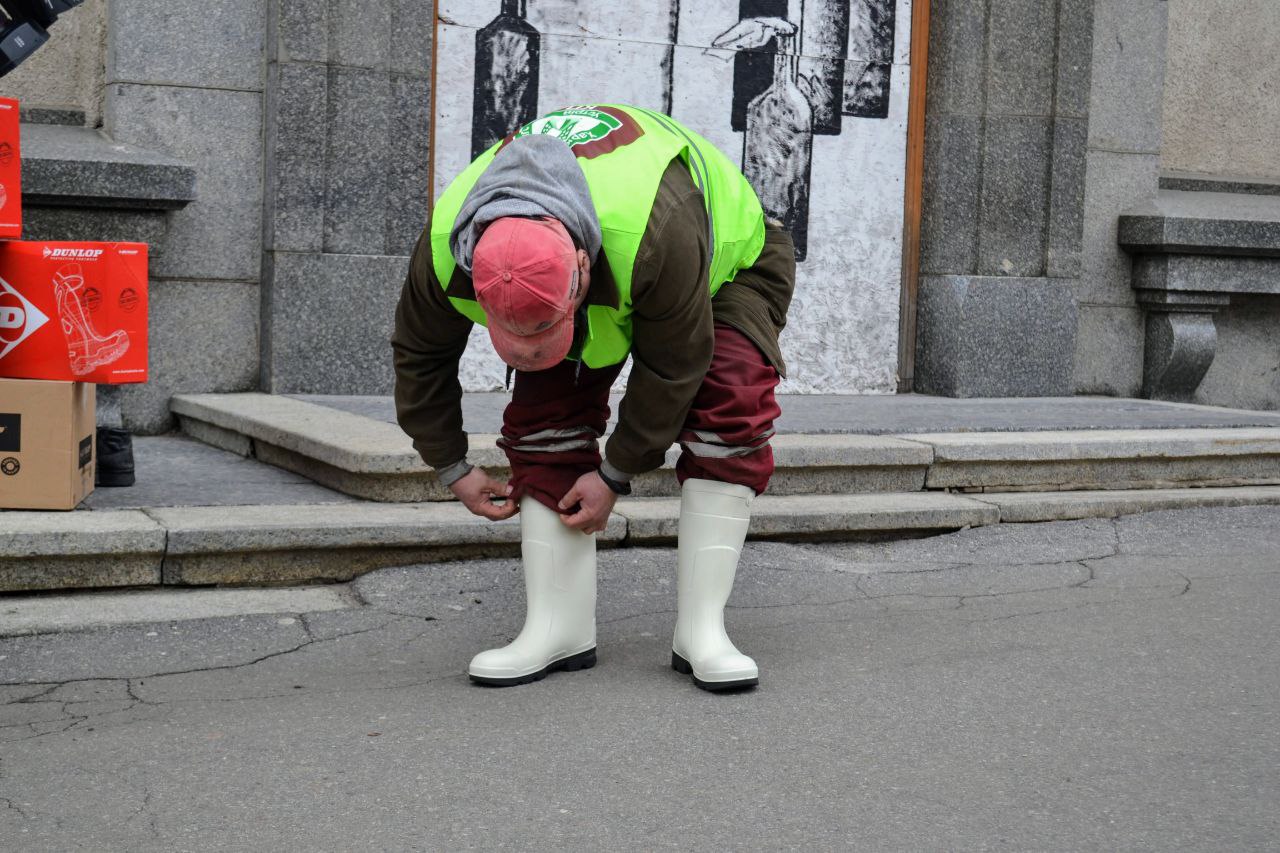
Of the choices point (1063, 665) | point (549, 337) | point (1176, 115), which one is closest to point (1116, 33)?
point (1176, 115)

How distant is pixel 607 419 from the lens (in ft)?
10.6

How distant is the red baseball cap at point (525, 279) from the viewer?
260 centimetres

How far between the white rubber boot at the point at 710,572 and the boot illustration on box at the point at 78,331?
6.20 feet

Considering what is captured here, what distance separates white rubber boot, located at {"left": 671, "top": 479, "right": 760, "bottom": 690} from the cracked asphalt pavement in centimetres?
7

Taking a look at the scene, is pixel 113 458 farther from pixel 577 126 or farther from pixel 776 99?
pixel 776 99

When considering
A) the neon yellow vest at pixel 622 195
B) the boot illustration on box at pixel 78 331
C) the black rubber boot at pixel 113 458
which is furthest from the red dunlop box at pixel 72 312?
the neon yellow vest at pixel 622 195

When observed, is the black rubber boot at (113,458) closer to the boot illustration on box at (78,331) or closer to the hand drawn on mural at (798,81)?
the boot illustration on box at (78,331)

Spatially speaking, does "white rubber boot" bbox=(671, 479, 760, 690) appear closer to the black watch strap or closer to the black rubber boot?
the black watch strap

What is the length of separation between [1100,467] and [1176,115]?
3.23 metres

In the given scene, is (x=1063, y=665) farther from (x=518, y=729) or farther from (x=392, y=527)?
(x=392, y=527)

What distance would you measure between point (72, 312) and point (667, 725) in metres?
2.24

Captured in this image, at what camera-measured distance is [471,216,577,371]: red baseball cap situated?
2598 millimetres

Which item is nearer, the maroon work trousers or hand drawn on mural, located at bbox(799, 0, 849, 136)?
the maroon work trousers

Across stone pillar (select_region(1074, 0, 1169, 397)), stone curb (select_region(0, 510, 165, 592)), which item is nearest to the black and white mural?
stone pillar (select_region(1074, 0, 1169, 397))
